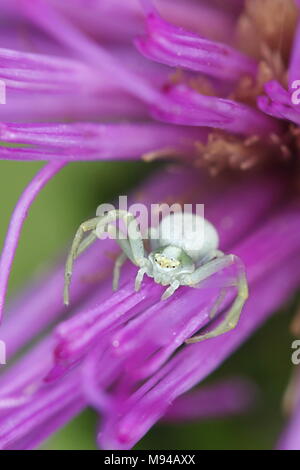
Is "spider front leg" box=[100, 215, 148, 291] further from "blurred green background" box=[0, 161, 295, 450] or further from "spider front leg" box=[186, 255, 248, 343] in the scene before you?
"blurred green background" box=[0, 161, 295, 450]

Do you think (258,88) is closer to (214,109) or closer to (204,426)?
(214,109)

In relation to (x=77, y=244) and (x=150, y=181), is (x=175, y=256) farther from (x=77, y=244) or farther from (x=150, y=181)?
(x=150, y=181)

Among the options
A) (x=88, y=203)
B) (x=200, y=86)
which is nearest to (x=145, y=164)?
(x=88, y=203)

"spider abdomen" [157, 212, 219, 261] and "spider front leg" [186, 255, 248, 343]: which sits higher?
"spider abdomen" [157, 212, 219, 261]

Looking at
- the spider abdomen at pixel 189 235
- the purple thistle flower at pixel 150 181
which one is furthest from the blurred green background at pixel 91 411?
the spider abdomen at pixel 189 235

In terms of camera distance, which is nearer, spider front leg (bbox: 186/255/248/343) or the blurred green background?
spider front leg (bbox: 186/255/248/343)

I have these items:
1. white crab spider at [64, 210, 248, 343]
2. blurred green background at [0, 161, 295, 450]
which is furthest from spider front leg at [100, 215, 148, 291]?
blurred green background at [0, 161, 295, 450]
